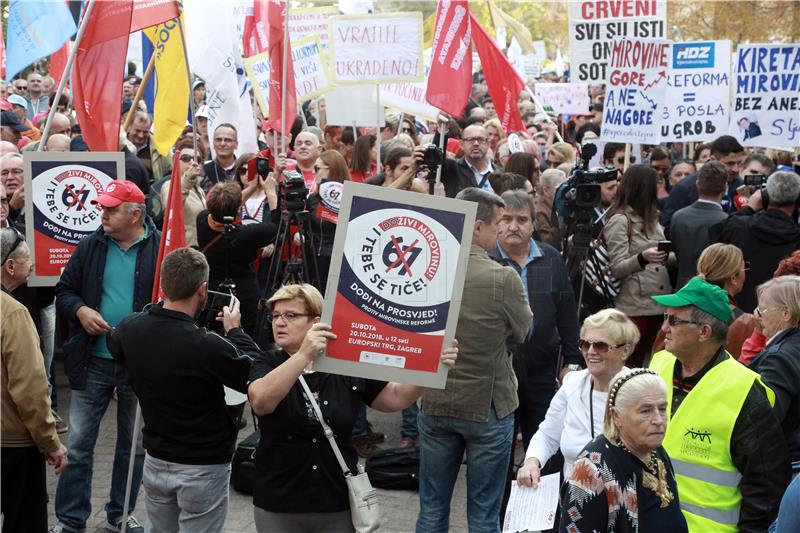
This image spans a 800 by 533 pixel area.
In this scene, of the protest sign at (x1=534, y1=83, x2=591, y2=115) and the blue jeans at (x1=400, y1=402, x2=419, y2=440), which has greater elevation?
the protest sign at (x1=534, y1=83, x2=591, y2=115)

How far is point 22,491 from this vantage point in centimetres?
531

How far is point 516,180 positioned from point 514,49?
20165 millimetres

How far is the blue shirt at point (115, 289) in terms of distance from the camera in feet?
20.8

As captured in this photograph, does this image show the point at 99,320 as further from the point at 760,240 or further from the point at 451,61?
the point at 451,61

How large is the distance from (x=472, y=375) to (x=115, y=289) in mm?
2338

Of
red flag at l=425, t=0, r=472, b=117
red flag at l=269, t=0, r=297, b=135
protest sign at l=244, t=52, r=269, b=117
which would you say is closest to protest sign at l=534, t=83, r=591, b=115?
protest sign at l=244, t=52, r=269, b=117

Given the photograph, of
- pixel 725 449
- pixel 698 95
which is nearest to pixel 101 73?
pixel 725 449

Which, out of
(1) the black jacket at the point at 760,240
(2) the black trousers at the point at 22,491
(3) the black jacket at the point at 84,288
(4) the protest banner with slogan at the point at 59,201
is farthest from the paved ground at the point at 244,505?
(1) the black jacket at the point at 760,240

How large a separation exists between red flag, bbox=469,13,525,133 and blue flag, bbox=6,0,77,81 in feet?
15.0

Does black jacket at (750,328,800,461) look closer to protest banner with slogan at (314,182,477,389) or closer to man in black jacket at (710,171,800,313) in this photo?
protest banner with slogan at (314,182,477,389)

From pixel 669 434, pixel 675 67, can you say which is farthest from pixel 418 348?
pixel 675 67

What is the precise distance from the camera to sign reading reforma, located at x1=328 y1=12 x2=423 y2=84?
1034 centimetres

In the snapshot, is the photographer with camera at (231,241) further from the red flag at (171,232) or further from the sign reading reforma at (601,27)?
the sign reading reforma at (601,27)

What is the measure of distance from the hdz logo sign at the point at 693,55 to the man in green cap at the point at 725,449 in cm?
799
